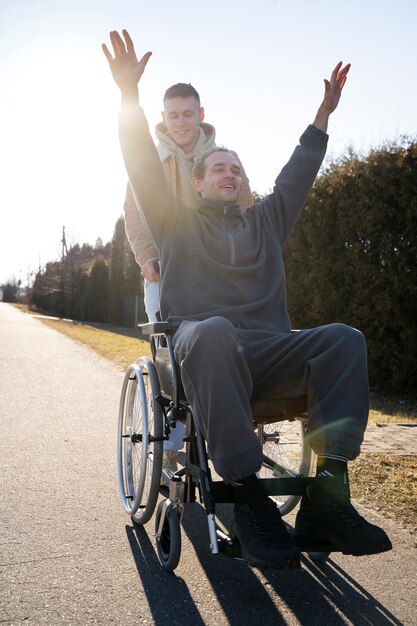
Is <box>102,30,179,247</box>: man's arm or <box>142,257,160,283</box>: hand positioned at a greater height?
<box>102,30,179,247</box>: man's arm

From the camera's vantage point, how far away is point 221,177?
294 centimetres

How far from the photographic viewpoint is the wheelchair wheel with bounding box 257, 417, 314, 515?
279cm

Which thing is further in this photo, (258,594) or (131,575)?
(131,575)

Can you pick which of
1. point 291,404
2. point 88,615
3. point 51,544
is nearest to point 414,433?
point 291,404

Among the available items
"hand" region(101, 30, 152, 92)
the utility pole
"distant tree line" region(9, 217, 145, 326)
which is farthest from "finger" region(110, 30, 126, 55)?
the utility pole

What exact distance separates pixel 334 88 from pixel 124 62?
1057 mm

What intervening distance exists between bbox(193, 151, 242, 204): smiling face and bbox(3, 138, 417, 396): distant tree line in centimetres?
433

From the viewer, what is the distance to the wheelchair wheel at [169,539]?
230 cm

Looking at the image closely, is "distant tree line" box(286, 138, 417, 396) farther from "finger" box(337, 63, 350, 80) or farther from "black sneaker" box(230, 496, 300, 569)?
"black sneaker" box(230, 496, 300, 569)

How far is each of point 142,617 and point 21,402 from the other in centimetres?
459

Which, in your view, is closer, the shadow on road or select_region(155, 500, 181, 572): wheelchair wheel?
the shadow on road

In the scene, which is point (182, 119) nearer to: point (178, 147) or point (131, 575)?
point (178, 147)

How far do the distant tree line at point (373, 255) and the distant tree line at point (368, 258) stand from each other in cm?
1

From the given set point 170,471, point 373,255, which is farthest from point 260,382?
point 373,255
